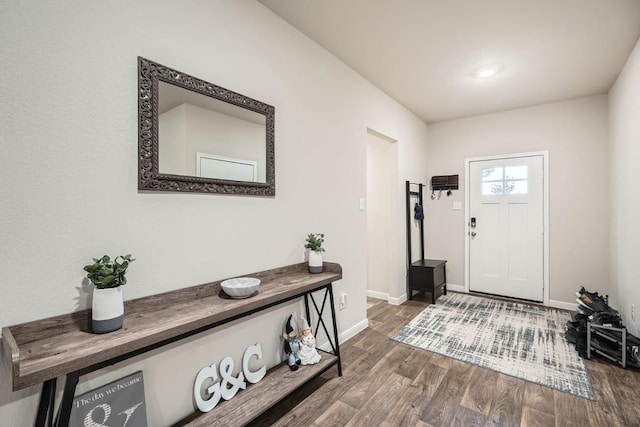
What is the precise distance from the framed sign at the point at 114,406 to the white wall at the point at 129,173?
0.17 ft

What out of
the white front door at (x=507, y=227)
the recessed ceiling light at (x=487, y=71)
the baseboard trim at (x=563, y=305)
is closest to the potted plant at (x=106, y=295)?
the recessed ceiling light at (x=487, y=71)

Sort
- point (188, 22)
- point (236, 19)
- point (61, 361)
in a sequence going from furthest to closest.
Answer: point (236, 19) → point (188, 22) → point (61, 361)

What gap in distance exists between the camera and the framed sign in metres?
1.19

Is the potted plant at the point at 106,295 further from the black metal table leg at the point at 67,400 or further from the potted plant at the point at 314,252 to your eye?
the potted plant at the point at 314,252

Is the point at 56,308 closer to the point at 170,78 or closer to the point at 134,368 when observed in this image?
the point at 134,368

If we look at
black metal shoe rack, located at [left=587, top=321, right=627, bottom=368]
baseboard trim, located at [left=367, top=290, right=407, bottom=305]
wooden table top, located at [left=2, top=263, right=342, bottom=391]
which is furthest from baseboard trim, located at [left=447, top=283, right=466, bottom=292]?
wooden table top, located at [left=2, top=263, right=342, bottom=391]

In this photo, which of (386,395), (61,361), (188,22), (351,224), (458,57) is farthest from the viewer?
(351,224)

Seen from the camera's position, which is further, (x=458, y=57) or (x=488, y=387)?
(x=458, y=57)

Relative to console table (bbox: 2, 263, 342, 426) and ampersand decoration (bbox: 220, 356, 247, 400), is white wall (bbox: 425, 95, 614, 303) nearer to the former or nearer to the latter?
console table (bbox: 2, 263, 342, 426)

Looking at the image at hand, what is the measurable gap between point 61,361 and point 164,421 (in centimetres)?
79

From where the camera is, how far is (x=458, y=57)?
271 centimetres

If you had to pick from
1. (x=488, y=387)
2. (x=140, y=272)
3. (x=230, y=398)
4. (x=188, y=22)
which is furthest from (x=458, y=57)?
(x=230, y=398)

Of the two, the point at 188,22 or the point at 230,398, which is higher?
the point at 188,22

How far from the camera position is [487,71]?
2.99m
